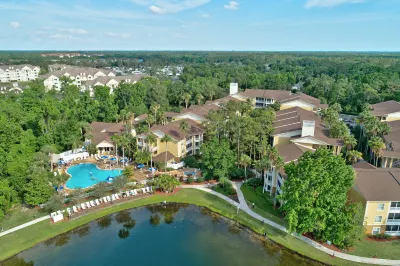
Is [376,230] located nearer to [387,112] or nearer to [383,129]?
[383,129]

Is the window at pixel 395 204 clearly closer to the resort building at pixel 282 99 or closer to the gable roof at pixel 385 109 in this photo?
the gable roof at pixel 385 109

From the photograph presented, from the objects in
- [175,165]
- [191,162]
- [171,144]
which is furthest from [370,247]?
[171,144]

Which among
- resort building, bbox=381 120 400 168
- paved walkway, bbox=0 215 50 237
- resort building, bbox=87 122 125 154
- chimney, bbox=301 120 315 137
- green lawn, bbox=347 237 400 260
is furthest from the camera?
resort building, bbox=87 122 125 154

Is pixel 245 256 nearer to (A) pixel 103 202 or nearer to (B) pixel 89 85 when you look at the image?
(A) pixel 103 202

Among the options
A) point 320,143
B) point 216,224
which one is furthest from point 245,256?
point 320,143

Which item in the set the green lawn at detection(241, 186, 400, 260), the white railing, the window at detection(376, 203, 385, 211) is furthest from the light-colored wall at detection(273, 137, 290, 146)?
the window at detection(376, 203, 385, 211)

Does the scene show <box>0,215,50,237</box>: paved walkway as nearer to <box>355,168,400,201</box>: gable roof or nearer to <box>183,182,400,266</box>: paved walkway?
<box>183,182,400,266</box>: paved walkway
